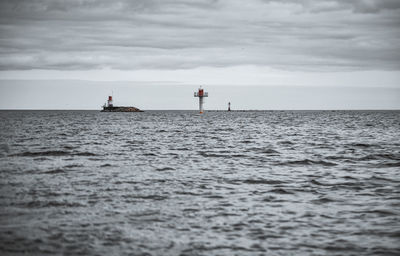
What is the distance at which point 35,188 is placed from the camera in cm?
1388

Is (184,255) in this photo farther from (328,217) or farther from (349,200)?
(349,200)

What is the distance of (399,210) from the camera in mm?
11305

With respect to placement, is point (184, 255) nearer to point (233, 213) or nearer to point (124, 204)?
point (233, 213)

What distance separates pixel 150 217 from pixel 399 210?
6854 mm

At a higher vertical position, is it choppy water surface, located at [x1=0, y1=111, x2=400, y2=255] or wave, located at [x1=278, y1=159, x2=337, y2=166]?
wave, located at [x1=278, y1=159, x2=337, y2=166]

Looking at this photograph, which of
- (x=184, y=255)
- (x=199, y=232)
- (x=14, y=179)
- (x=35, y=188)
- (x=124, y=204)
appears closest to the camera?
(x=184, y=255)

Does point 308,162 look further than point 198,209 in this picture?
Yes

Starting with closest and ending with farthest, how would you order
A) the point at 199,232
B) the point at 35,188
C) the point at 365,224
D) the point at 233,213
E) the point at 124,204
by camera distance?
the point at 199,232
the point at 365,224
the point at 233,213
the point at 124,204
the point at 35,188

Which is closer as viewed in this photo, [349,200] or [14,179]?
[349,200]

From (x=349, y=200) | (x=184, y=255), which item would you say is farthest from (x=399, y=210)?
(x=184, y=255)

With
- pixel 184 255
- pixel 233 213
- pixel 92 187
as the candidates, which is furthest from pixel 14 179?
pixel 184 255

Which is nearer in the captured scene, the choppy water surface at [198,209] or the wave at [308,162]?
the choppy water surface at [198,209]

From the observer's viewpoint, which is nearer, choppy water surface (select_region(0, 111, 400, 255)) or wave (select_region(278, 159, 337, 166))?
choppy water surface (select_region(0, 111, 400, 255))

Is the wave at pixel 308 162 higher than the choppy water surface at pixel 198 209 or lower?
higher
